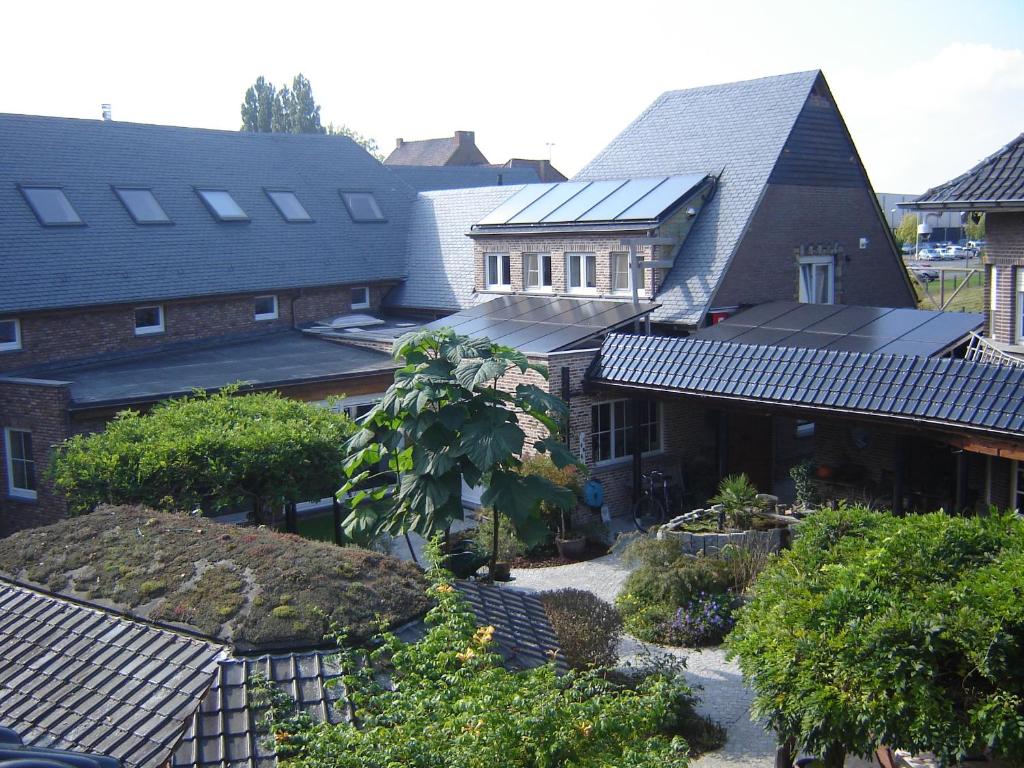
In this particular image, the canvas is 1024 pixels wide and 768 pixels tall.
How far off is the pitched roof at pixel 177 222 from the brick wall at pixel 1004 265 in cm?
1713

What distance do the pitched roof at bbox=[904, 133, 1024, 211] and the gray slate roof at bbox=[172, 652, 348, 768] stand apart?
1326 centimetres

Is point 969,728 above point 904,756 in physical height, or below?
above

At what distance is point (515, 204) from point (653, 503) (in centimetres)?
1044

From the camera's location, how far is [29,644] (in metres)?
7.39

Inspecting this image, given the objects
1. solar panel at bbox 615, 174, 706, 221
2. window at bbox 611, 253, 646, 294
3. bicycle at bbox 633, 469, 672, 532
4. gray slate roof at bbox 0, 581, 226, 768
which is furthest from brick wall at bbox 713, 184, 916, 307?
gray slate roof at bbox 0, 581, 226, 768

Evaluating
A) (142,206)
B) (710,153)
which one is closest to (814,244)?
(710,153)

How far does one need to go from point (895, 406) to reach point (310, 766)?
12.2 metres

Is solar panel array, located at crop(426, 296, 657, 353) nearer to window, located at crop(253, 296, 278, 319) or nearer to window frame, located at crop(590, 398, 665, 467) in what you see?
window frame, located at crop(590, 398, 665, 467)

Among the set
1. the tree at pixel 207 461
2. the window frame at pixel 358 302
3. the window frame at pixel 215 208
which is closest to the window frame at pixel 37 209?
the window frame at pixel 215 208

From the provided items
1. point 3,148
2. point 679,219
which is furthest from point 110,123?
point 679,219

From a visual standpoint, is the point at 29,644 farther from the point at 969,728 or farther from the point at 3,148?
the point at 3,148

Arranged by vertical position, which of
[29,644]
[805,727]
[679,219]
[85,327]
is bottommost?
[805,727]

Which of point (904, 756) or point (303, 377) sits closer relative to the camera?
point (904, 756)

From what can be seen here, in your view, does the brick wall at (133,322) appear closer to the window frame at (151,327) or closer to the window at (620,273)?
the window frame at (151,327)
